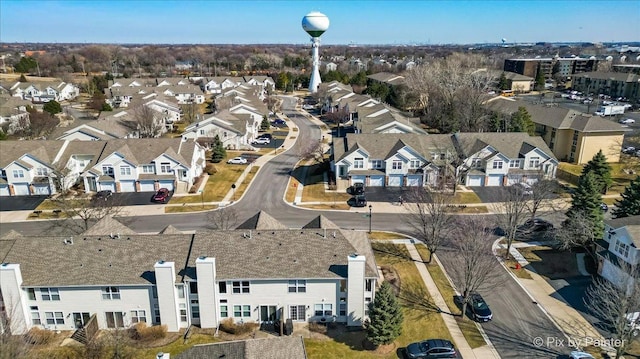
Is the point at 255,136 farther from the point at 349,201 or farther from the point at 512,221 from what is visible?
the point at 512,221

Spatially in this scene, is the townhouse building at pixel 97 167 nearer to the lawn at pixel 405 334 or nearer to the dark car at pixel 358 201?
the dark car at pixel 358 201

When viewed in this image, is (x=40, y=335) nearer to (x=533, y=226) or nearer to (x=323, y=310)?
(x=323, y=310)

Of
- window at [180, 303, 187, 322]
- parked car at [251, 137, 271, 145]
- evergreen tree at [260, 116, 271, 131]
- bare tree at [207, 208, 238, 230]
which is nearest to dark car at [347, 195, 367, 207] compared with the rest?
bare tree at [207, 208, 238, 230]

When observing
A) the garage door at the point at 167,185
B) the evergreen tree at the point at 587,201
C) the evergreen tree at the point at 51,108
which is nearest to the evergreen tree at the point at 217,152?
the garage door at the point at 167,185

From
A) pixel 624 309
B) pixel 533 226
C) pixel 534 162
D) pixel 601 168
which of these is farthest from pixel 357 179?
pixel 624 309

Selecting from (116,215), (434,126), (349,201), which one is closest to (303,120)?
(434,126)

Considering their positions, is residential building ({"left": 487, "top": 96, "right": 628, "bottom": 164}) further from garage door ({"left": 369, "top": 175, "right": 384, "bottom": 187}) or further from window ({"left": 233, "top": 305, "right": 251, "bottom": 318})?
window ({"left": 233, "top": 305, "right": 251, "bottom": 318})
